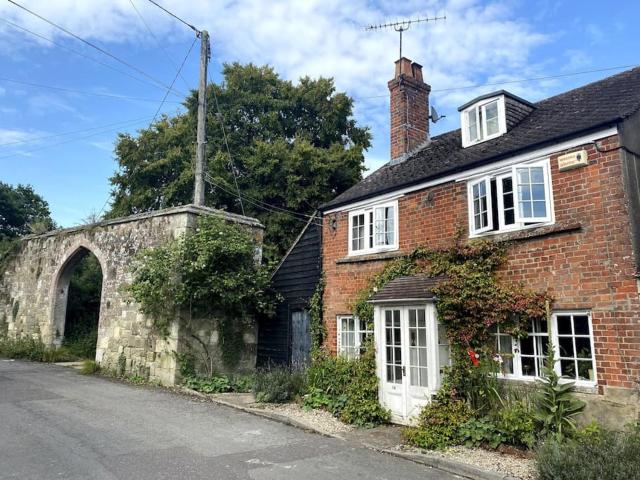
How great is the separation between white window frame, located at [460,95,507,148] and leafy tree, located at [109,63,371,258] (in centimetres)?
1031

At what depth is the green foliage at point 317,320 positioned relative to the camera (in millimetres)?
12008

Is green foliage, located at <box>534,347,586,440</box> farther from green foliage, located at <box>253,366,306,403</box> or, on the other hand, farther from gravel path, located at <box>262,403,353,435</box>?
green foliage, located at <box>253,366,306,403</box>

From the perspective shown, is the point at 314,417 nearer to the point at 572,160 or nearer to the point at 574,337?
the point at 574,337

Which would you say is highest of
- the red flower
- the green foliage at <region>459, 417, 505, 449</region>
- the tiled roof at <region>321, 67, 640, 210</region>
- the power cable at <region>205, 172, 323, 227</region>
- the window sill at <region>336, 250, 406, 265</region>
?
the power cable at <region>205, 172, 323, 227</region>

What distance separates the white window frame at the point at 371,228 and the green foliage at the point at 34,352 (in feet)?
39.0

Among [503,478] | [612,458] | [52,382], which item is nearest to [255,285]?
[52,382]

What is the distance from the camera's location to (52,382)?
12320mm

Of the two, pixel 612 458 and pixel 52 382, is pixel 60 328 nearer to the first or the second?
pixel 52 382

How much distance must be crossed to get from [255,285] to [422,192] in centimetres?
549

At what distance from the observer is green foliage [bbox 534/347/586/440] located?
7.05 metres

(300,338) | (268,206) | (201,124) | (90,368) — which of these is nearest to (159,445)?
(300,338)

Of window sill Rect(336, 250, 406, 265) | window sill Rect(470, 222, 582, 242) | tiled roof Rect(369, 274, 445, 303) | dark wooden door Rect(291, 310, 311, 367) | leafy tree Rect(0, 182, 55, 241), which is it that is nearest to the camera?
window sill Rect(470, 222, 582, 242)

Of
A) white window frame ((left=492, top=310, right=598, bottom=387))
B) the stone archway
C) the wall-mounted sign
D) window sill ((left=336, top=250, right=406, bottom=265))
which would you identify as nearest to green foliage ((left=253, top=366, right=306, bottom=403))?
window sill ((left=336, top=250, right=406, bottom=265))

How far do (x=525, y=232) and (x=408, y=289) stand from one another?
2408 mm
